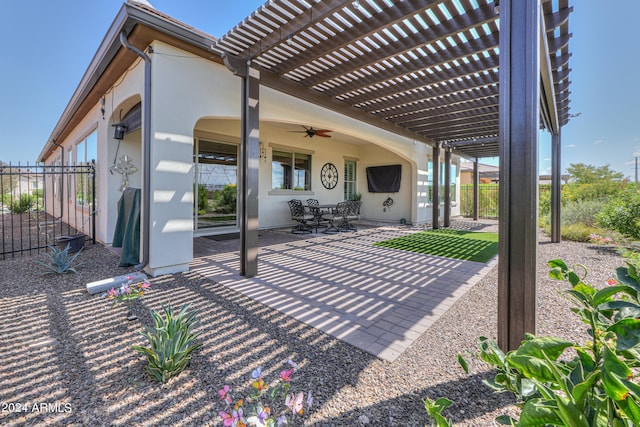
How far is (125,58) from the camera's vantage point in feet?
14.1

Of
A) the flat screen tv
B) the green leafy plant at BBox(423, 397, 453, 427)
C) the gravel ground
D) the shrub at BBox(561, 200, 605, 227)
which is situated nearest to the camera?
the green leafy plant at BBox(423, 397, 453, 427)

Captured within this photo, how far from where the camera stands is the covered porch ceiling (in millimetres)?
2854

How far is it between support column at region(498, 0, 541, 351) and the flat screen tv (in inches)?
344

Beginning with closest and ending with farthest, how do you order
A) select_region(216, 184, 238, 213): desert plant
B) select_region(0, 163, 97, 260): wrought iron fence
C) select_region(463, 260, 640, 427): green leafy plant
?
select_region(463, 260, 640, 427): green leafy plant < select_region(0, 163, 97, 260): wrought iron fence < select_region(216, 184, 238, 213): desert plant

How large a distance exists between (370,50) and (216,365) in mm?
3769

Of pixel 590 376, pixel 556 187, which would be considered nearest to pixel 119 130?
pixel 590 376

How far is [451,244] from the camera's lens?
636cm

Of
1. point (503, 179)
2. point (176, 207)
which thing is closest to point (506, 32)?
A: point (503, 179)

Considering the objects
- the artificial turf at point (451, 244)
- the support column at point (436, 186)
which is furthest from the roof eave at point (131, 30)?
the support column at point (436, 186)

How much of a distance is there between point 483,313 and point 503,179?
5.13ft

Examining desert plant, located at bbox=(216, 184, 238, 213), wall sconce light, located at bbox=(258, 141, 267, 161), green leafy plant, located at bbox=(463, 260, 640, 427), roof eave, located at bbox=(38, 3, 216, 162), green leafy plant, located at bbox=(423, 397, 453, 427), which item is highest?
roof eave, located at bbox=(38, 3, 216, 162)

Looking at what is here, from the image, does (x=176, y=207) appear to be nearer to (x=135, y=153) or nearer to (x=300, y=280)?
(x=300, y=280)

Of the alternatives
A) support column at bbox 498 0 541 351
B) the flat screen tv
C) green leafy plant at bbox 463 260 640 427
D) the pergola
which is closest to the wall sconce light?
the pergola

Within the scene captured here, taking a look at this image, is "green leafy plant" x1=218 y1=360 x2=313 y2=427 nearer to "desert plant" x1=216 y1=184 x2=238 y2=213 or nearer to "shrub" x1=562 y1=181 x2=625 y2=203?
"desert plant" x1=216 y1=184 x2=238 y2=213
